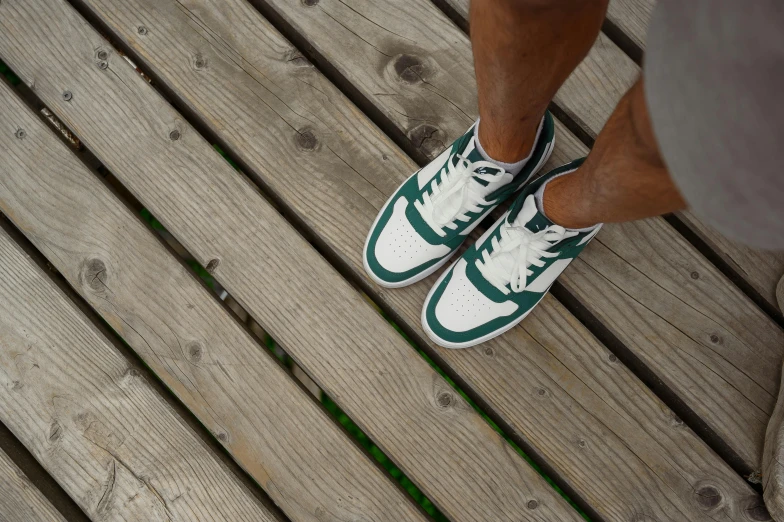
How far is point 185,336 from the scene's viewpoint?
1011mm

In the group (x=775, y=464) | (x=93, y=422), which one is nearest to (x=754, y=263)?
(x=775, y=464)

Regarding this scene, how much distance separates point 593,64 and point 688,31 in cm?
74

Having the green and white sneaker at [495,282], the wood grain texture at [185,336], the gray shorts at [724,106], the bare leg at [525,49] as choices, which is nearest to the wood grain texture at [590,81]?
the green and white sneaker at [495,282]

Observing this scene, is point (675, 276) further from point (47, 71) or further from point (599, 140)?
point (47, 71)

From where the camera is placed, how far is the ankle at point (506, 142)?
753 mm

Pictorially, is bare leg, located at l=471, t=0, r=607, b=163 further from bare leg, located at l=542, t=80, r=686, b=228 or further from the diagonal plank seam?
the diagonal plank seam

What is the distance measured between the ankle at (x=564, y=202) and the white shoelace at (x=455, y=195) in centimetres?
8

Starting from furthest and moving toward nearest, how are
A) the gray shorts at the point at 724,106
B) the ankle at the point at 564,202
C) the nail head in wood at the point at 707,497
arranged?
the nail head in wood at the point at 707,497 < the ankle at the point at 564,202 < the gray shorts at the point at 724,106

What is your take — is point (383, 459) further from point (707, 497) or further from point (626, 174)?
point (626, 174)

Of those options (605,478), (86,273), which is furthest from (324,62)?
(605,478)

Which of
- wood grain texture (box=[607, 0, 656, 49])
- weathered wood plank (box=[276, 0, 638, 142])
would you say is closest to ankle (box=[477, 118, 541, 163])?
weathered wood plank (box=[276, 0, 638, 142])

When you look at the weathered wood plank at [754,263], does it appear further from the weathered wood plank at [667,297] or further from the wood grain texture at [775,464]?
the wood grain texture at [775,464]

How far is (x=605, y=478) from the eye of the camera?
0.97 metres

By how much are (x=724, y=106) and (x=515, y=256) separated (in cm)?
55
